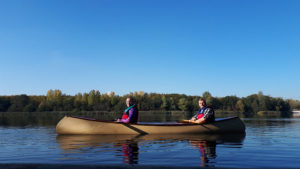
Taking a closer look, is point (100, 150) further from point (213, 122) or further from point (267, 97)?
point (267, 97)

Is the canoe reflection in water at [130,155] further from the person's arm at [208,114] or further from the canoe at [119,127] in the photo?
the person's arm at [208,114]

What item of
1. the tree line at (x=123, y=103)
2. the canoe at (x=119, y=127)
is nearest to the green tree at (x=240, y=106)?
the tree line at (x=123, y=103)

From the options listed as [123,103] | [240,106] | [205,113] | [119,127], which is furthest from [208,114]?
[240,106]

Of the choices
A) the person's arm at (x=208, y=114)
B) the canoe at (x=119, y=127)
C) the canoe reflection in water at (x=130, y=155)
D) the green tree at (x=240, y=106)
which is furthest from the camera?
the green tree at (x=240, y=106)

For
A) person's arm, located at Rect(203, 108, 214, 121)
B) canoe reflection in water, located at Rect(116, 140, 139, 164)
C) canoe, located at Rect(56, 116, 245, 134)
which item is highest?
person's arm, located at Rect(203, 108, 214, 121)

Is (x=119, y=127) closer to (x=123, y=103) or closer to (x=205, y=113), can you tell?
(x=205, y=113)

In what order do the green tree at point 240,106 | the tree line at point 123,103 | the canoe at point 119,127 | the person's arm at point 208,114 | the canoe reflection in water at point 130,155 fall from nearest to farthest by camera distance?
the canoe reflection in water at point 130,155 → the canoe at point 119,127 → the person's arm at point 208,114 → the tree line at point 123,103 → the green tree at point 240,106

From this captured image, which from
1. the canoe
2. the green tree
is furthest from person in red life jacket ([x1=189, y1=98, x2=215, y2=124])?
the green tree

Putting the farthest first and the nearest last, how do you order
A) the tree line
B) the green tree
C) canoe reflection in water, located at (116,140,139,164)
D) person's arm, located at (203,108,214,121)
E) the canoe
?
the green tree → the tree line → person's arm, located at (203,108,214,121) → the canoe → canoe reflection in water, located at (116,140,139,164)

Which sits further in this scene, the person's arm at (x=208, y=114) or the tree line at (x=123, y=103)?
the tree line at (x=123, y=103)

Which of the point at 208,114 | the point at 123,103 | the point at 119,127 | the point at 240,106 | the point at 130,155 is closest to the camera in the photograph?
the point at 130,155

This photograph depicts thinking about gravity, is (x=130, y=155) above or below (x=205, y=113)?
below

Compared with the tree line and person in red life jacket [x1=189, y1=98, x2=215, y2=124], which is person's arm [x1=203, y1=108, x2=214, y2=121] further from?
the tree line

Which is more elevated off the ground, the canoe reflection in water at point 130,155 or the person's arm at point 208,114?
the person's arm at point 208,114
